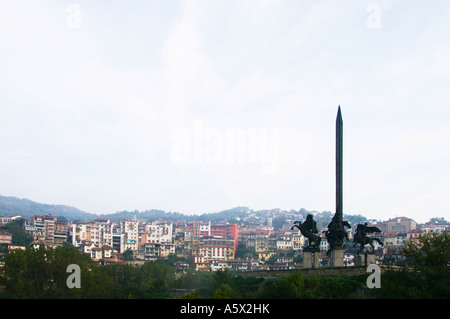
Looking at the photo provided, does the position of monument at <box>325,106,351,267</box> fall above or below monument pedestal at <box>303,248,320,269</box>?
above

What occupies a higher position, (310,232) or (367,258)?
(310,232)

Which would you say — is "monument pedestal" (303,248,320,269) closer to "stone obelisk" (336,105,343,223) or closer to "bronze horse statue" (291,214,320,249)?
"bronze horse statue" (291,214,320,249)

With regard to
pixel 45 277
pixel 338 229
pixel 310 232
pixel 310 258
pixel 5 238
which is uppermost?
pixel 338 229

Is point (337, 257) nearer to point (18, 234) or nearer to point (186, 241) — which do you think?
point (18, 234)

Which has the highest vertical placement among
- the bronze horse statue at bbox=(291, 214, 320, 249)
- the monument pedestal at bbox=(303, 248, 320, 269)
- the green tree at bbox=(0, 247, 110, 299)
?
the bronze horse statue at bbox=(291, 214, 320, 249)

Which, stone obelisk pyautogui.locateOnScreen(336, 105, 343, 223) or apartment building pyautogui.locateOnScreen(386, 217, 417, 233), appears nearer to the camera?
stone obelisk pyautogui.locateOnScreen(336, 105, 343, 223)

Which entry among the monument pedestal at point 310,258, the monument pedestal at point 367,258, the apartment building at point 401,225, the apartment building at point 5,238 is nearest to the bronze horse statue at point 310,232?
the monument pedestal at point 310,258

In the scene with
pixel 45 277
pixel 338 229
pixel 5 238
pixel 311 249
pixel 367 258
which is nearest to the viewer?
pixel 367 258

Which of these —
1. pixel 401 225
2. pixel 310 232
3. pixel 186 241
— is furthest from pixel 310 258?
pixel 401 225

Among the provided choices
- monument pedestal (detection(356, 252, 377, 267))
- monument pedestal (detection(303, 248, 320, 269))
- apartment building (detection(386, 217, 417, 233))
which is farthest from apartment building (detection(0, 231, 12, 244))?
apartment building (detection(386, 217, 417, 233))

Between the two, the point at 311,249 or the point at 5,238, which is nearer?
the point at 311,249
